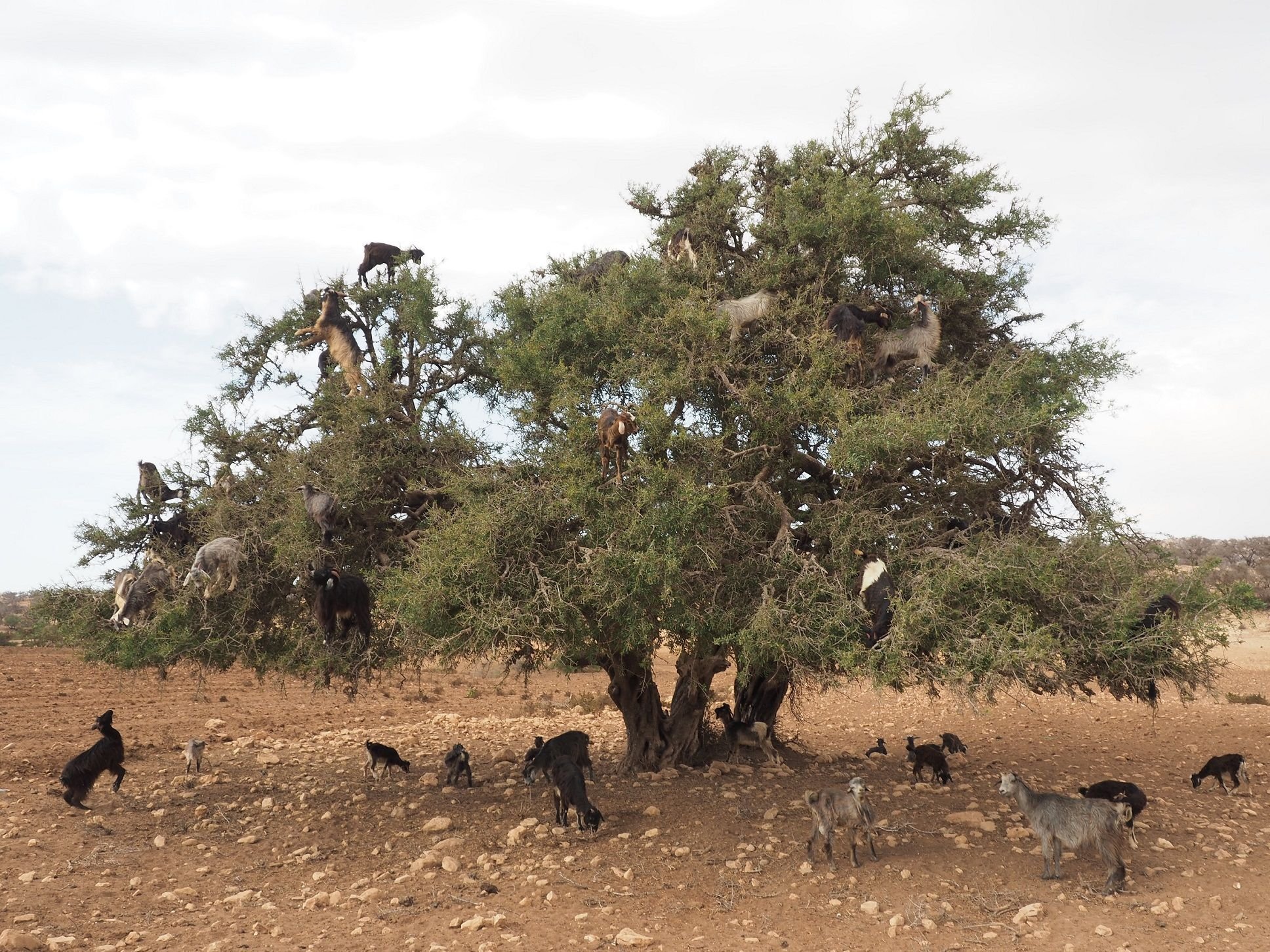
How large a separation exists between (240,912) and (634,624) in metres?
4.25

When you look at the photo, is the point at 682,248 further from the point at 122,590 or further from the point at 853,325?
the point at 122,590

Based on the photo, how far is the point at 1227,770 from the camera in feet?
39.3

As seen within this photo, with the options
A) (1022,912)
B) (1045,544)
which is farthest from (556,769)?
(1045,544)

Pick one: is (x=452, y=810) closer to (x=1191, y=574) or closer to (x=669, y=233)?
(x=669, y=233)

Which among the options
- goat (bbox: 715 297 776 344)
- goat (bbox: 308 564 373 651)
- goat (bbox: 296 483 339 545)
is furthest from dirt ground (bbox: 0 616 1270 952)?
goat (bbox: 715 297 776 344)

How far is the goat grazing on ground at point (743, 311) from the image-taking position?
1033 centimetres

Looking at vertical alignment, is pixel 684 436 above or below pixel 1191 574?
above

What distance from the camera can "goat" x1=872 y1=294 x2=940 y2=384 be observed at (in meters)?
10.3

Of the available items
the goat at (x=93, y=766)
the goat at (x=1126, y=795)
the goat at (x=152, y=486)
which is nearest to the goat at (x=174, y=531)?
the goat at (x=152, y=486)

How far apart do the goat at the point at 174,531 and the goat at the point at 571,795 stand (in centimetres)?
556

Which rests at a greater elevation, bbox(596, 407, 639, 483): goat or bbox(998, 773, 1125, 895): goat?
bbox(596, 407, 639, 483): goat

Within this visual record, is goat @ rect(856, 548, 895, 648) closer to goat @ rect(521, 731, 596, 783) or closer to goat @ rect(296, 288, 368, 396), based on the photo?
goat @ rect(521, 731, 596, 783)

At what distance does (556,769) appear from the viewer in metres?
10.1

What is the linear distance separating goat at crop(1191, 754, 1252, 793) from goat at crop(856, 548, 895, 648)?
20.8 ft
